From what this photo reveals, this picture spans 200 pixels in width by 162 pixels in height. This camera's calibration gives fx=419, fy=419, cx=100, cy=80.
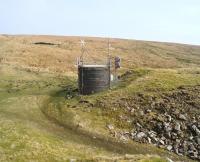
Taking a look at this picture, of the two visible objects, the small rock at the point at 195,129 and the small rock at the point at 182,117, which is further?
the small rock at the point at 182,117

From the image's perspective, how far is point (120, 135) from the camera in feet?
156

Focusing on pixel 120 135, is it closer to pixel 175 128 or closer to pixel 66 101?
pixel 175 128

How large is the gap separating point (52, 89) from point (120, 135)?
2230cm

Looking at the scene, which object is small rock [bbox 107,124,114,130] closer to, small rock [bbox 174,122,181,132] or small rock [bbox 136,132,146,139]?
small rock [bbox 136,132,146,139]

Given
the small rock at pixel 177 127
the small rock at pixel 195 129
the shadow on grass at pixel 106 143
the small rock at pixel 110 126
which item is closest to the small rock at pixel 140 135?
the shadow on grass at pixel 106 143

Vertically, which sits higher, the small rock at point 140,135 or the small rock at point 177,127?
the small rock at point 177,127

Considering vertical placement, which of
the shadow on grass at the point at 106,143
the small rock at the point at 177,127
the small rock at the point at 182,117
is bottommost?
the shadow on grass at the point at 106,143

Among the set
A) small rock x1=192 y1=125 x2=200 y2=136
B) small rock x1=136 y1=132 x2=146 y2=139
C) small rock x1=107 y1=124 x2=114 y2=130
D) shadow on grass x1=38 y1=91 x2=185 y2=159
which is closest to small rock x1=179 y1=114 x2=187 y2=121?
small rock x1=192 y1=125 x2=200 y2=136

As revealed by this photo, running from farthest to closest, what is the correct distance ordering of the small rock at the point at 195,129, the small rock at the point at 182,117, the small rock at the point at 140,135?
the small rock at the point at 182,117 < the small rock at the point at 195,129 < the small rock at the point at 140,135

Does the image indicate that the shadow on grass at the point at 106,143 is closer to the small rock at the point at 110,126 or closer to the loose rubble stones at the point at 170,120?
the loose rubble stones at the point at 170,120

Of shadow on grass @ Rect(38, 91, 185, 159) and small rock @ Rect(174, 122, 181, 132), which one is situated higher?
small rock @ Rect(174, 122, 181, 132)

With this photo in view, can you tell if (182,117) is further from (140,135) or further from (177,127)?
(140,135)

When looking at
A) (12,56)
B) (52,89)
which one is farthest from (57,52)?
(52,89)

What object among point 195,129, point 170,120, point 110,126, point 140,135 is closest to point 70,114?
point 110,126
